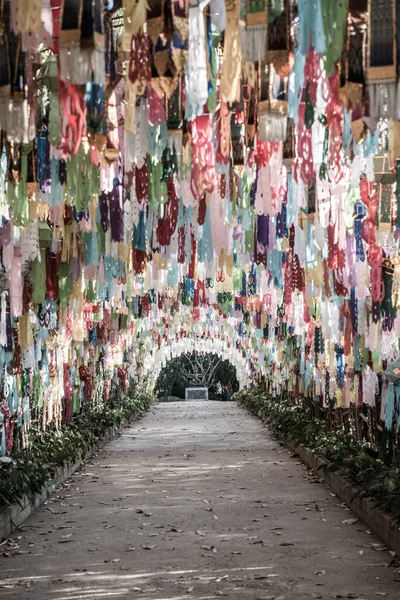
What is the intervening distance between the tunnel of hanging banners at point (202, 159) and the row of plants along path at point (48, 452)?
388 mm

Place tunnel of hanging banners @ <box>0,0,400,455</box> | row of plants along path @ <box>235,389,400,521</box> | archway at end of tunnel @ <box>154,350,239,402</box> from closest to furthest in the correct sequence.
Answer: tunnel of hanging banners @ <box>0,0,400,455</box> → row of plants along path @ <box>235,389,400,521</box> → archway at end of tunnel @ <box>154,350,239,402</box>

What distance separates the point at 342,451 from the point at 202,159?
6.58 metres

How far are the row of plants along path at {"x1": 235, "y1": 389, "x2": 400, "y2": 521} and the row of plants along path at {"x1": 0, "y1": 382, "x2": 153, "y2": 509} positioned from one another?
329 cm

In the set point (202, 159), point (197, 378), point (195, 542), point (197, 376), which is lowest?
point (197, 378)

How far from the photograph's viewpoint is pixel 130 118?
3.88 m

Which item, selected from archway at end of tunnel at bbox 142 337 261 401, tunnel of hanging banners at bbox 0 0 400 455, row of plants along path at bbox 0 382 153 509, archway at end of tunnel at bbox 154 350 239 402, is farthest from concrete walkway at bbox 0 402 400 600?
archway at end of tunnel at bbox 154 350 239 402

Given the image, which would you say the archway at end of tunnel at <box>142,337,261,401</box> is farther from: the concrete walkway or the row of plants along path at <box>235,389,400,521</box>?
the concrete walkway

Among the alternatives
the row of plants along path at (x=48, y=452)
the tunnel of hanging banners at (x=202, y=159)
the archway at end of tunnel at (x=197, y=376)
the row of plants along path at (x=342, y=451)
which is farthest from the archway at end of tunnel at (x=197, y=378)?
the tunnel of hanging banners at (x=202, y=159)

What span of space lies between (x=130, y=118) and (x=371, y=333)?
4692 mm

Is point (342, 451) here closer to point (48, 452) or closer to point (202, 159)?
point (48, 452)

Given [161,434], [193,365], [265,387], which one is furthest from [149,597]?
[193,365]

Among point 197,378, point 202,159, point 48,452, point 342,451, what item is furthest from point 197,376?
point 202,159

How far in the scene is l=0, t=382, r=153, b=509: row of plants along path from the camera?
7.87 m

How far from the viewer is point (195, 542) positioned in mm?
6555
